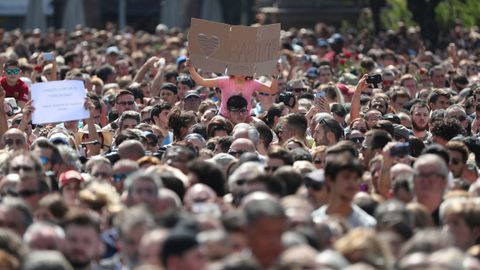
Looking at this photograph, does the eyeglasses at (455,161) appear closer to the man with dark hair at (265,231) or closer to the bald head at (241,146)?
the bald head at (241,146)

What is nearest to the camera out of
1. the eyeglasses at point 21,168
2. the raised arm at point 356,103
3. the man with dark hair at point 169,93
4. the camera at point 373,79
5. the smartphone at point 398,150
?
the eyeglasses at point 21,168

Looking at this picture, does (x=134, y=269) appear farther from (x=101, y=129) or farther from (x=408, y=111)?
(x=408, y=111)

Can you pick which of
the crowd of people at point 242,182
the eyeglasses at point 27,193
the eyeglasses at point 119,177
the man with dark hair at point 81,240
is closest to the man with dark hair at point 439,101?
the crowd of people at point 242,182

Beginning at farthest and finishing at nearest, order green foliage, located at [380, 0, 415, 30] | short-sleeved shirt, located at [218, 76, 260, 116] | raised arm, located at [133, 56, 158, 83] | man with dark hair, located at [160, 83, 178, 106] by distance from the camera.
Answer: green foliage, located at [380, 0, 415, 30], raised arm, located at [133, 56, 158, 83], man with dark hair, located at [160, 83, 178, 106], short-sleeved shirt, located at [218, 76, 260, 116]

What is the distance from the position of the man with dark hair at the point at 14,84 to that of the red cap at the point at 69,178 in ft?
22.4

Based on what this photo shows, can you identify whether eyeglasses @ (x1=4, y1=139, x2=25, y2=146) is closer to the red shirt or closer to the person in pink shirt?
the person in pink shirt

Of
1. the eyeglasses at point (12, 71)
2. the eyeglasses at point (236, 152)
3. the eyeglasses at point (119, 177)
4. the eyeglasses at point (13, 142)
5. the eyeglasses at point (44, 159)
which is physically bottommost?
the eyeglasses at point (12, 71)

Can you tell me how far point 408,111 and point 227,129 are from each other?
10.4ft

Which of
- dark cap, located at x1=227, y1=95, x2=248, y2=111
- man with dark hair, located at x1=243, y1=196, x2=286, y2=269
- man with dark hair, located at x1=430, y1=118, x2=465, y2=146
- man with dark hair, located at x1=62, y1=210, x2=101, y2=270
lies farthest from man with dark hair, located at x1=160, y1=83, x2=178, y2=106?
man with dark hair, located at x1=243, y1=196, x2=286, y2=269

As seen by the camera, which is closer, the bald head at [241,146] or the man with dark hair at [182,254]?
the man with dark hair at [182,254]

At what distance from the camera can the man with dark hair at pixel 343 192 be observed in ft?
36.3

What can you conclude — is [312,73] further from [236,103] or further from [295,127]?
[295,127]

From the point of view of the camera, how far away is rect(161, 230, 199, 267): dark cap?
29.6 ft

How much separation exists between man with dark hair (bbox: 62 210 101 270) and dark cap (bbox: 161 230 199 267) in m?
0.84
